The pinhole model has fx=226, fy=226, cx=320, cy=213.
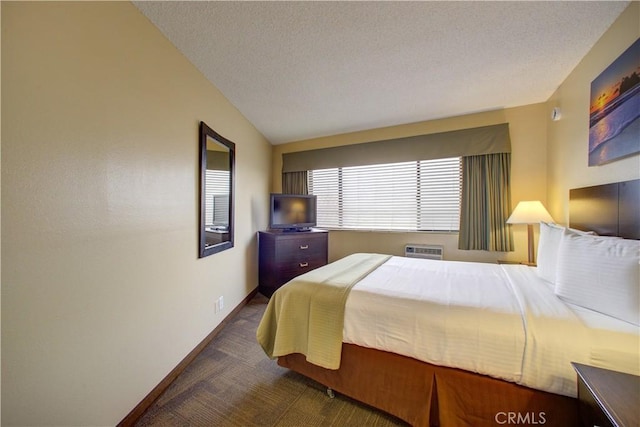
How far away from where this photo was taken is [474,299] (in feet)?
4.25

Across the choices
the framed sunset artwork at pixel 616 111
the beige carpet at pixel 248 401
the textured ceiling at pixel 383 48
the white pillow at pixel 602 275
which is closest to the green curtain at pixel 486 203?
the textured ceiling at pixel 383 48

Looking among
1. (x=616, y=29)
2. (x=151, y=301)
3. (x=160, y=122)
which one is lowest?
(x=151, y=301)

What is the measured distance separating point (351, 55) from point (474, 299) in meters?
1.92

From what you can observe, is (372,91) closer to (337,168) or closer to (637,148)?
(337,168)

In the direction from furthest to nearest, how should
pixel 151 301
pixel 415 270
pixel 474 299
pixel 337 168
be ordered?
pixel 337 168 → pixel 415 270 → pixel 151 301 → pixel 474 299

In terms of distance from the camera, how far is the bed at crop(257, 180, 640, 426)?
99cm

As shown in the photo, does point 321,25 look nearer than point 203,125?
Yes

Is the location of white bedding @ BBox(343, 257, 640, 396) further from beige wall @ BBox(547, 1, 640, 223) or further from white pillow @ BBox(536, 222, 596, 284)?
beige wall @ BBox(547, 1, 640, 223)

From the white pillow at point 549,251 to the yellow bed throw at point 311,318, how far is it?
49.9 inches

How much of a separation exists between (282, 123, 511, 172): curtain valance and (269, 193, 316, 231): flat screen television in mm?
666

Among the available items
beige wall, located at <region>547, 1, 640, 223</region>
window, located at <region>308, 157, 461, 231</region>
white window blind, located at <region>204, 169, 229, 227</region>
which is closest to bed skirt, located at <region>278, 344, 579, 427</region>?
beige wall, located at <region>547, 1, 640, 223</region>

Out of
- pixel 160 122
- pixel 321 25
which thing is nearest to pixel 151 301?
pixel 160 122

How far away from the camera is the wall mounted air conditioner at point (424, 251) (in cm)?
302

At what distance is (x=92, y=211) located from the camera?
1.09 metres
